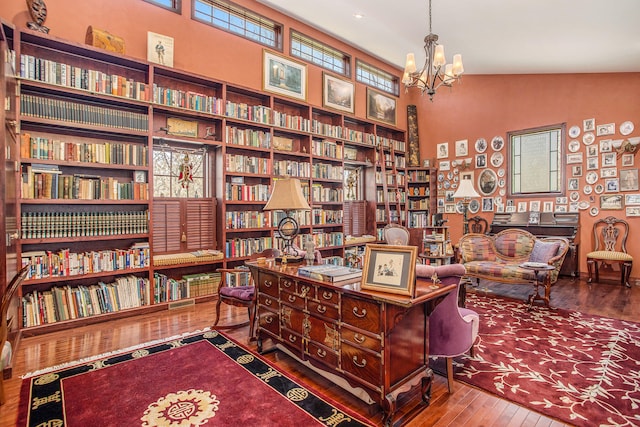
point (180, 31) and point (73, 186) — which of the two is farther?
point (180, 31)

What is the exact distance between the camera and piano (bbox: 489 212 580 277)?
5.67 m

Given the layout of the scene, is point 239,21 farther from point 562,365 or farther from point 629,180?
point 629,180

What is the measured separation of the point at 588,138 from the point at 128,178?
24.3 feet

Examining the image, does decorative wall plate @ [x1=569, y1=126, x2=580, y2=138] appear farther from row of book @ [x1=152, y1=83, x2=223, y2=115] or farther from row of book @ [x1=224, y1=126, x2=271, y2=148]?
row of book @ [x1=152, y1=83, x2=223, y2=115]

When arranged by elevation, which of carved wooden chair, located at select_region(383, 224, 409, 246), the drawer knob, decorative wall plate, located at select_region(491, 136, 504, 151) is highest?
decorative wall plate, located at select_region(491, 136, 504, 151)

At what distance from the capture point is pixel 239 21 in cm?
498

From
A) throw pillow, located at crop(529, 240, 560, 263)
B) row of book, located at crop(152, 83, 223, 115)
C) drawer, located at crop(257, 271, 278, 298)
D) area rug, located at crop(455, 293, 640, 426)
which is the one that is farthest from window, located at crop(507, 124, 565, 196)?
drawer, located at crop(257, 271, 278, 298)

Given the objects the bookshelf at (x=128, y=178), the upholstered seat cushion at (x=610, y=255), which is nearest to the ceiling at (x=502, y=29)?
the bookshelf at (x=128, y=178)

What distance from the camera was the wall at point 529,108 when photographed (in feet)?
17.6

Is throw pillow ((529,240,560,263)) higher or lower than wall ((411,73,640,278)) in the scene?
lower

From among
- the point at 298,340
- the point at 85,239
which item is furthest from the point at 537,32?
the point at 85,239

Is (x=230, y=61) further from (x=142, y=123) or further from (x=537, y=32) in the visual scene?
(x=537, y=32)

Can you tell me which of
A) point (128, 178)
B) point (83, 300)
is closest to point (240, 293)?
point (83, 300)

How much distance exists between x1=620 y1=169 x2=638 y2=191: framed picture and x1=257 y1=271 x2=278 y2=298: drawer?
6190 millimetres
